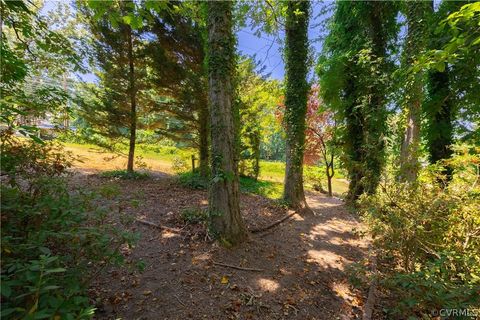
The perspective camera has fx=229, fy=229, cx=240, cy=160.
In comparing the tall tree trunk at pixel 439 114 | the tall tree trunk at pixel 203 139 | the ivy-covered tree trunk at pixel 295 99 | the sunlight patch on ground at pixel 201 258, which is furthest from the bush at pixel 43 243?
the tall tree trunk at pixel 439 114

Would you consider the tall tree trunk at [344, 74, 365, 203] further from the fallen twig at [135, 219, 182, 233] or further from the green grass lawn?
the fallen twig at [135, 219, 182, 233]

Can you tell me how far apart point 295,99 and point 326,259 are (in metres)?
4.28

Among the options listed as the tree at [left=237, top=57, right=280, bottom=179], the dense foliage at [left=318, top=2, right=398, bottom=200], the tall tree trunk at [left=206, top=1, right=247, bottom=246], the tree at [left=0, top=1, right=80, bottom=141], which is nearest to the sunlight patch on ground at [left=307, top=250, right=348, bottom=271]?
the tall tree trunk at [left=206, top=1, right=247, bottom=246]

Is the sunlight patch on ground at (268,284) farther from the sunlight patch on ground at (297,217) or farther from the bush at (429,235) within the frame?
the sunlight patch on ground at (297,217)

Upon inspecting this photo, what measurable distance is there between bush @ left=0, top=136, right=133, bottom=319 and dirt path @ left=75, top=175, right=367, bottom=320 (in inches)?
24.8

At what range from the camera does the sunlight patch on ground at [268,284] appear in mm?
3017

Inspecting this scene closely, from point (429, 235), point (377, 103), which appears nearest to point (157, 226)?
point (429, 235)

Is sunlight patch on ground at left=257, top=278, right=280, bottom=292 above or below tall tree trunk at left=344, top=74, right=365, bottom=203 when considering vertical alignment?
below

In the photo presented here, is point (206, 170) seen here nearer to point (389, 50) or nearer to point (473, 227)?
point (473, 227)

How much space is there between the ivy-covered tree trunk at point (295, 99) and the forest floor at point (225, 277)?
1.75m

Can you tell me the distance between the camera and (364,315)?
2.65 meters

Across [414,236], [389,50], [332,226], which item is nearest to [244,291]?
[414,236]

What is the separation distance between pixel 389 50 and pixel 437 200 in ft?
23.6

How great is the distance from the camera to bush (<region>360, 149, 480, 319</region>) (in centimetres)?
235
